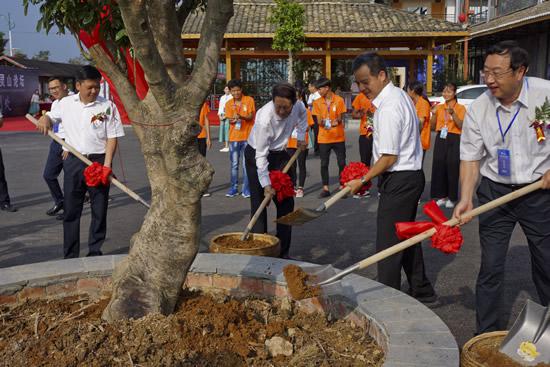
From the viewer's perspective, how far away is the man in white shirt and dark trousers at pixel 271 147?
545 centimetres

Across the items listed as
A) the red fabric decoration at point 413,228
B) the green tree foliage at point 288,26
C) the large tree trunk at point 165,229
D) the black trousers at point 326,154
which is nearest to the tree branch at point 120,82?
the large tree trunk at point 165,229

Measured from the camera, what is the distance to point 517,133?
144 inches

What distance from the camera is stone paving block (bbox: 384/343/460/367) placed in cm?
253

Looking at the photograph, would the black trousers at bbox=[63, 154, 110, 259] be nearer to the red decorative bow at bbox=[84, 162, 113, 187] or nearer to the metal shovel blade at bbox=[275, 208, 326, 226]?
the red decorative bow at bbox=[84, 162, 113, 187]

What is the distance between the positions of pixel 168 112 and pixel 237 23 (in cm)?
2332

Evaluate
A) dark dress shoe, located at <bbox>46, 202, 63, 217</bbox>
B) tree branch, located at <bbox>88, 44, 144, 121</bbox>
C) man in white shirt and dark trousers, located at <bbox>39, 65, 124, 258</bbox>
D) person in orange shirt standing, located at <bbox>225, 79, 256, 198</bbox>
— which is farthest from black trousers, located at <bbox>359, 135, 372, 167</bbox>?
tree branch, located at <bbox>88, 44, 144, 121</bbox>

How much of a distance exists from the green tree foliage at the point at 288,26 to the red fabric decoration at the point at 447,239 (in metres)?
19.6

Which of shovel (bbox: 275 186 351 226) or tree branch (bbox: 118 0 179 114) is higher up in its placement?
tree branch (bbox: 118 0 179 114)

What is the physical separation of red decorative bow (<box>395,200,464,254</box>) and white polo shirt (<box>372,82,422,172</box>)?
69 centimetres

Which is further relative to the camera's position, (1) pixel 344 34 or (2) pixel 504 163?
(1) pixel 344 34

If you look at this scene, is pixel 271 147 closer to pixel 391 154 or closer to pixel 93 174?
pixel 93 174

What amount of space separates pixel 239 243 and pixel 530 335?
255 centimetres

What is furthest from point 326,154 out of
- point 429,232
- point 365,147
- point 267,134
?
point 429,232

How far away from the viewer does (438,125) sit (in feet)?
30.8
